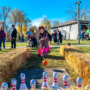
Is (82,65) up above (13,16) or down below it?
below

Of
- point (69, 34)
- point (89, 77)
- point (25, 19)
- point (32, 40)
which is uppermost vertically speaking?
point (25, 19)

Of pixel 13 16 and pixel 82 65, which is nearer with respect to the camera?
pixel 82 65

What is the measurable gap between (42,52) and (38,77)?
251cm

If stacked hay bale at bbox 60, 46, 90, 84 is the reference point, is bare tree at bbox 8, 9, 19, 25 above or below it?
above

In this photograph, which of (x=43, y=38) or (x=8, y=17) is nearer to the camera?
(x=43, y=38)

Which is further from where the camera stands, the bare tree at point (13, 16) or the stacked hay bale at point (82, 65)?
the bare tree at point (13, 16)

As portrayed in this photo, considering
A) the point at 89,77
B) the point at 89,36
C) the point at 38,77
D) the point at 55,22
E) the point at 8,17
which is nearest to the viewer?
the point at 89,77

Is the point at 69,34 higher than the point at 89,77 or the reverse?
higher

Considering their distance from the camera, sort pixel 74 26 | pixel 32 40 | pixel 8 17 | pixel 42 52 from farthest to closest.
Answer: pixel 8 17 → pixel 74 26 → pixel 32 40 → pixel 42 52

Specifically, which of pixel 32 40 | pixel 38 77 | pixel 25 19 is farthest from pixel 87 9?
pixel 38 77

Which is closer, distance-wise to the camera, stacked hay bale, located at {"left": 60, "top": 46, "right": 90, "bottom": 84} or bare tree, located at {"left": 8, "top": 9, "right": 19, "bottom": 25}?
stacked hay bale, located at {"left": 60, "top": 46, "right": 90, "bottom": 84}

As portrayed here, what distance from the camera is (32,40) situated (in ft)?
32.6

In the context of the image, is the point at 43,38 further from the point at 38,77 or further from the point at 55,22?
the point at 55,22

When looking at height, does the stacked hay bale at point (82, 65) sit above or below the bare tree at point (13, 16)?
below
